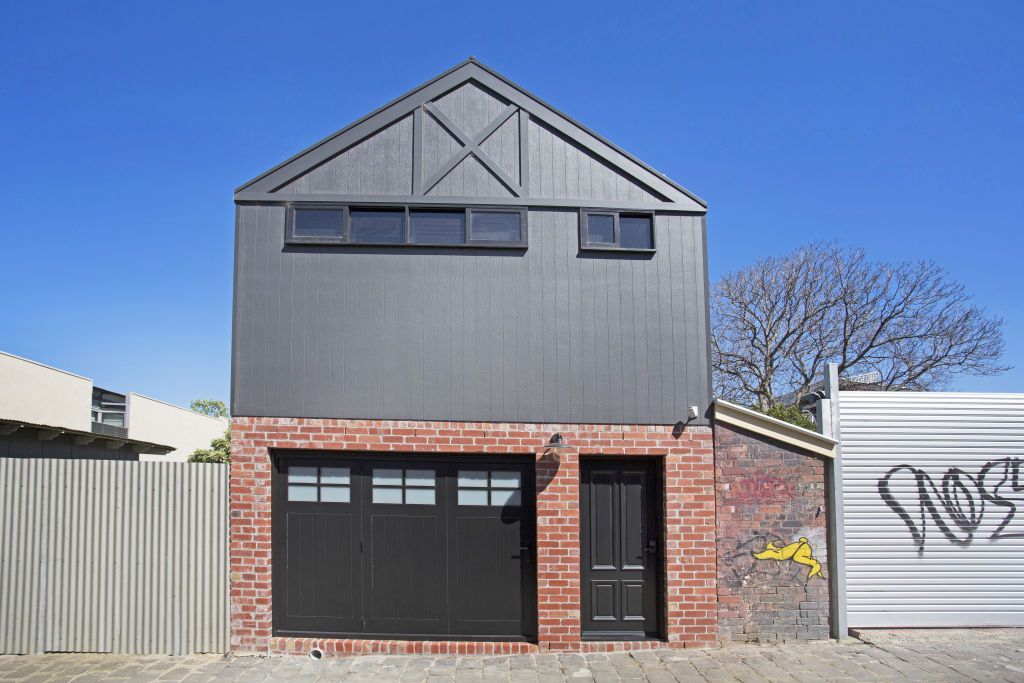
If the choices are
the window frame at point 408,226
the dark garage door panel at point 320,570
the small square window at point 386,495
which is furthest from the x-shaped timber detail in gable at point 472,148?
the dark garage door panel at point 320,570

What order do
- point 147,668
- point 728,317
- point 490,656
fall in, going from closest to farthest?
1. point 147,668
2. point 490,656
3. point 728,317

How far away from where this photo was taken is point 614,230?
8.12 m

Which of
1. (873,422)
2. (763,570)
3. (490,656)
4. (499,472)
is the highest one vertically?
(873,422)

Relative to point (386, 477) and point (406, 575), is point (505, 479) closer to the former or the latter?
point (386, 477)

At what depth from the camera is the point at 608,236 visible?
26.7 ft

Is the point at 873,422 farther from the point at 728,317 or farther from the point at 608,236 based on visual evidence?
the point at 728,317

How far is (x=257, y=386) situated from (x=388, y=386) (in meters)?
1.51

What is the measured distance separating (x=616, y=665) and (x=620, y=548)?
1280 millimetres

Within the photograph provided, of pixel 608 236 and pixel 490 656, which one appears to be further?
pixel 608 236

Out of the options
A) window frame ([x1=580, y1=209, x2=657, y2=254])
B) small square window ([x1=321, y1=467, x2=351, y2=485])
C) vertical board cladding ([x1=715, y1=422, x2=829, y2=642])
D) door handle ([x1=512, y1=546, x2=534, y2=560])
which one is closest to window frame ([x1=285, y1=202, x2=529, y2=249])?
window frame ([x1=580, y1=209, x2=657, y2=254])

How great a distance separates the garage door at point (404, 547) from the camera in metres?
7.66

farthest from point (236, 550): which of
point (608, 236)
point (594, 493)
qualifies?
point (608, 236)

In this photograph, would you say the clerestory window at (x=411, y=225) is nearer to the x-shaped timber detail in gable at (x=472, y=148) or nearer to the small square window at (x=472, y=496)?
the x-shaped timber detail in gable at (x=472, y=148)

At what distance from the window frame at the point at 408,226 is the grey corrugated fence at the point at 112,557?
2873 mm
